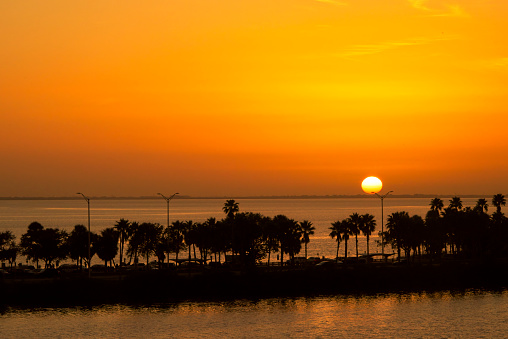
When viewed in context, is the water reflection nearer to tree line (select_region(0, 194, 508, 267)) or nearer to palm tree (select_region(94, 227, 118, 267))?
tree line (select_region(0, 194, 508, 267))

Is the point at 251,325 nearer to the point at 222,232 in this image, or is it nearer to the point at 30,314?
the point at 30,314

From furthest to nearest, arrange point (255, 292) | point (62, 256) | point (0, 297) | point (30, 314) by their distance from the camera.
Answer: point (62, 256) < point (255, 292) < point (0, 297) < point (30, 314)

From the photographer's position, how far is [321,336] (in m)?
74.6

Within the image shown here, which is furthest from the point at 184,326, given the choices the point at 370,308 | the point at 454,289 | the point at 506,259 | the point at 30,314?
the point at 506,259

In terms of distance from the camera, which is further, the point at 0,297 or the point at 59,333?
the point at 0,297

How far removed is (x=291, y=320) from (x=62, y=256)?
183 feet

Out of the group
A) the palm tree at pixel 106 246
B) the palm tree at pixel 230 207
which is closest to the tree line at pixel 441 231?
the palm tree at pixel 230 207

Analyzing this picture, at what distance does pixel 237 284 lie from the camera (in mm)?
105875

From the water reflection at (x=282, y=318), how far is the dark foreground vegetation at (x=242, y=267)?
5.90m

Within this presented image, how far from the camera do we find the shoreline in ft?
314

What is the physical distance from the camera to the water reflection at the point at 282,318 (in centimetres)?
7619

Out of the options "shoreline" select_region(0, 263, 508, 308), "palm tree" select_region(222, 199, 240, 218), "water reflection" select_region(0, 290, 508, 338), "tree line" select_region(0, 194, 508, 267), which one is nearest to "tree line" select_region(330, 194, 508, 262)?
"tree line" select_region(0, 194, 508, 267)

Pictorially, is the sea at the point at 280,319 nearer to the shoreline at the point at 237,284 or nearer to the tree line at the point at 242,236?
the shoreline at the point at 237,284

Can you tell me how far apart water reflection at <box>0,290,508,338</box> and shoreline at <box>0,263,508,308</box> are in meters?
4.48
